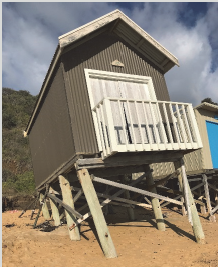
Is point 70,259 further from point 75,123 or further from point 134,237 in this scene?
point 75,123

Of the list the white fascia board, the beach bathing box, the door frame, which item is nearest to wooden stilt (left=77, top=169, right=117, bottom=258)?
the beach bathing box

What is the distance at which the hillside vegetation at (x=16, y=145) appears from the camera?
25011mm

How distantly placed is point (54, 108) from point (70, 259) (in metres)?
5.28

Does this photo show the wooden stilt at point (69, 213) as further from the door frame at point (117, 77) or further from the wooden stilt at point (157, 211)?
the wooden stilt at point (157, 211)

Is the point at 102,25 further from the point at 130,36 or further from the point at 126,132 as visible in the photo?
the point at 126,132

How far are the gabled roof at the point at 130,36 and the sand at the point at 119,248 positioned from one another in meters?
5.97

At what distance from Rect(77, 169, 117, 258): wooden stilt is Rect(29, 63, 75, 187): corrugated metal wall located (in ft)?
3.25

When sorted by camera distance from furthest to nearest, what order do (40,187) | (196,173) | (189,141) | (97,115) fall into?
(196,173)
(40,187)
(189,141)
(97,115)

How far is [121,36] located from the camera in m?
10.3

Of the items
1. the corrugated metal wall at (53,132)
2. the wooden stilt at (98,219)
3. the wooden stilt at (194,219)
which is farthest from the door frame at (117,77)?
the wooden stilt at (194,219)

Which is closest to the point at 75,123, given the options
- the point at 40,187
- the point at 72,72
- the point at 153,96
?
the point at 72,72

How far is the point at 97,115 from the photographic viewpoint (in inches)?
334

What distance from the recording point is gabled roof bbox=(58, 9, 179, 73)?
860 centimetres

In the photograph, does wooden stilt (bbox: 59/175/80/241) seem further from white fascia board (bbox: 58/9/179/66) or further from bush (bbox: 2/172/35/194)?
bush (bbox: 2/172/35/194)
